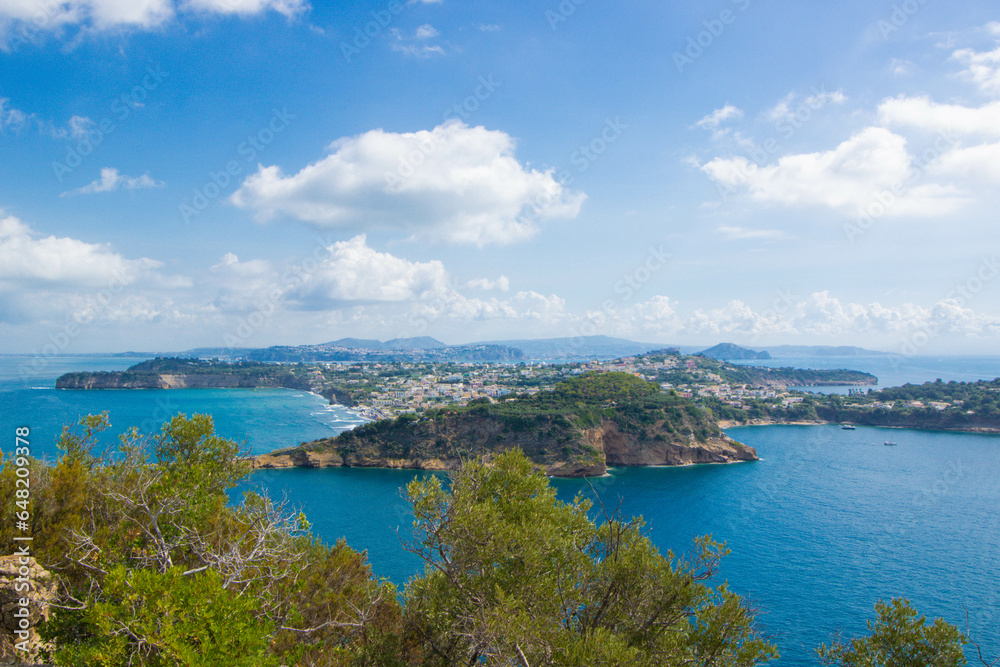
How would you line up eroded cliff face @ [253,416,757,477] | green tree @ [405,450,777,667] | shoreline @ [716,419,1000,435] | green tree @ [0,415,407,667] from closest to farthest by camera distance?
green tree @ [0,415,407,667] → green tree @ [405,450,777,667] → eroded cliff face @ [253,416,757,477] → shoreline @ [716,419,1000,435]

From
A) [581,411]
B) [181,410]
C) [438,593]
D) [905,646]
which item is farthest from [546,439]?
[181,410]

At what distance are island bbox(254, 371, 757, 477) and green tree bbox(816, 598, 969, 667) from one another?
1418 inches

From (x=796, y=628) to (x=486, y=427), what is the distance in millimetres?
31206

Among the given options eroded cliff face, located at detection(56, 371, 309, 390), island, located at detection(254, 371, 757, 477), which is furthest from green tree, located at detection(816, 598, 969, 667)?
eroded cliff face, located at detection(56, 371, 309, 390)

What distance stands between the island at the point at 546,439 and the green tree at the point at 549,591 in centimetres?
3641

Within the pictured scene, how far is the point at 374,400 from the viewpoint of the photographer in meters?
80.0

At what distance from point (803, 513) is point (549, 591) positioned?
1277 inches

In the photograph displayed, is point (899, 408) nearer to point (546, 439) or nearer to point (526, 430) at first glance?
point (546, 439)

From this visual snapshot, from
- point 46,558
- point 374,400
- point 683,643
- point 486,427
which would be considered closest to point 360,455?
point 486,427

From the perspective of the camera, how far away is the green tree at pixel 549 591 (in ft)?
19.8

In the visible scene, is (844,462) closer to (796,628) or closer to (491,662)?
(796,628)

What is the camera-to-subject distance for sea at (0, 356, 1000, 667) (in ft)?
65.2

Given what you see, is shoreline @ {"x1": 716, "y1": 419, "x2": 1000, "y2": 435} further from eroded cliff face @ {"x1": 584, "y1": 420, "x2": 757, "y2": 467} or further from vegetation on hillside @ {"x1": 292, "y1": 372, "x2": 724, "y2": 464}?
vegetation on hillside @ {"x1": 292, "y1": 372, "x2": 724, "y2": 464}

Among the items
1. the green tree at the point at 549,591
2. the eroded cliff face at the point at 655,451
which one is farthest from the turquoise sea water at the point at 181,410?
the green tree at the point at 549,591
